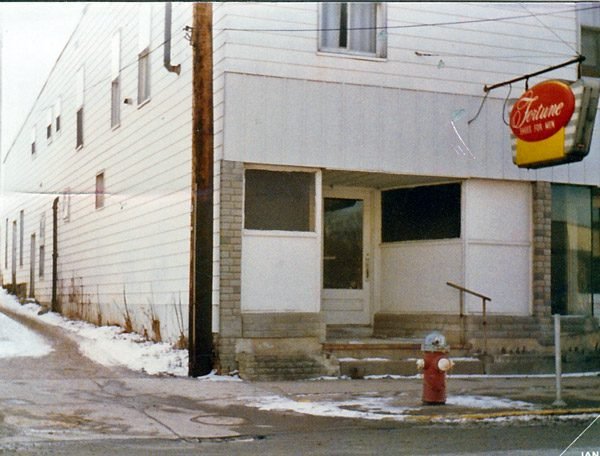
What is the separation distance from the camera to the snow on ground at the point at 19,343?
1435 centimetres

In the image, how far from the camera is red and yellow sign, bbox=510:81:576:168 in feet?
40.6

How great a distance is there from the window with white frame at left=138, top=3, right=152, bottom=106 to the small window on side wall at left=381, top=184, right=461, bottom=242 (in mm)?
4964

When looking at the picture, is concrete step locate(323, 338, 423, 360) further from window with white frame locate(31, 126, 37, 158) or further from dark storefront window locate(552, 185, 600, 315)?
window with white frame locate(31, 126, 37, 158)

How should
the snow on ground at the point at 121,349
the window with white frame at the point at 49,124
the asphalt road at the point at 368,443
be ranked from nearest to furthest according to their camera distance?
the asphalt road at the point at 368,443 → the snow on ground at the point at 121,349 → the window with white frame at the point at 49,124

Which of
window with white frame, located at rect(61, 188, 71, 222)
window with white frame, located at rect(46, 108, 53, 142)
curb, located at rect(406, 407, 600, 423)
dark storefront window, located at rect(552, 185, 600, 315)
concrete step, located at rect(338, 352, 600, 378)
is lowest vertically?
curb, located at rect(406, 407, 600, 423)

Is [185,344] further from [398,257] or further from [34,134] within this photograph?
[34,134]

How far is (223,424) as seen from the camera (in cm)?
919

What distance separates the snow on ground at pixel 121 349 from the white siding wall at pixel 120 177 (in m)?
0.40

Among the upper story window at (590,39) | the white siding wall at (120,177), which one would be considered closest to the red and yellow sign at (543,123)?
the upper story window at (590,39)

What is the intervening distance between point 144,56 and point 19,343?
227 inches

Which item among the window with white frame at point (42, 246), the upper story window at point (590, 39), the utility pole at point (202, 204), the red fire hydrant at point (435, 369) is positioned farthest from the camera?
the window with white frame at point (42, 246)

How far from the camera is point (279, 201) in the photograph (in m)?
13.6

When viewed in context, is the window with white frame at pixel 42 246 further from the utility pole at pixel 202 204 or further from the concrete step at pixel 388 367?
the concrete step at pixel 388 367

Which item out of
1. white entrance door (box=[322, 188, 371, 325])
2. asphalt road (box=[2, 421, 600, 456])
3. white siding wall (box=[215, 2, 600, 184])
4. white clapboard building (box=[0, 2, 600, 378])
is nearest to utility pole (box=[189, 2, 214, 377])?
white clapboard building (box=[0, 2, 600, 378])
